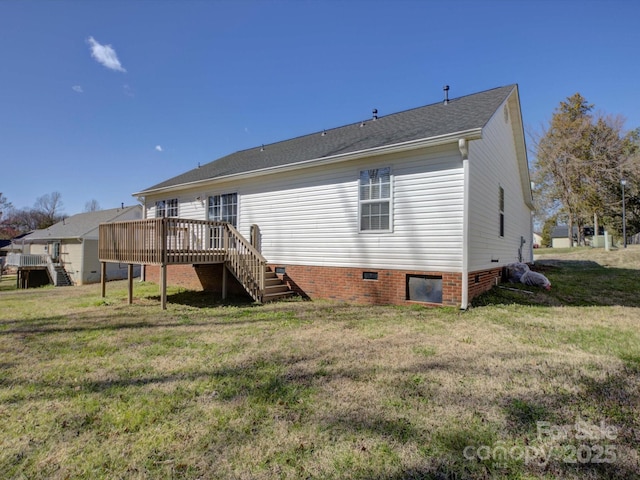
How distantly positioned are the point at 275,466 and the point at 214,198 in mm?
10110

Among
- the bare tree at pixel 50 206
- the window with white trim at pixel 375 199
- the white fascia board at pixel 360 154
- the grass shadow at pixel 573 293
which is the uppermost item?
the bare tree at pixel 50 206

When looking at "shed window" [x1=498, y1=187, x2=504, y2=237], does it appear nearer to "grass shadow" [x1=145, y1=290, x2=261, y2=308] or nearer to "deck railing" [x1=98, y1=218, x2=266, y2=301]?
"deck railing" [x1=98, y1=218, x2=266, y2=301]

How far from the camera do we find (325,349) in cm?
443

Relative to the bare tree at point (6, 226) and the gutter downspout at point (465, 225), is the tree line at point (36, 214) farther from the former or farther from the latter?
the gutter downspout at point (465, 225)

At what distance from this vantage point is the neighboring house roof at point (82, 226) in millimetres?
24575

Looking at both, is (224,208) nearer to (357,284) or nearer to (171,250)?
(171,250)

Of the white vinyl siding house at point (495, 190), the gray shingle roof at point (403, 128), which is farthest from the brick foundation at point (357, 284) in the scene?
the gray shingle roof at point (403, 128)

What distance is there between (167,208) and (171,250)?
5744 millimetres

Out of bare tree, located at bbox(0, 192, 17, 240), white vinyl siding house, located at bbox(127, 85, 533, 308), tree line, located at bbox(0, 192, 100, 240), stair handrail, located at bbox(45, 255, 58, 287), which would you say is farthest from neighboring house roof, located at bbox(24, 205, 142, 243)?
tree line, located at bbox(0, 192, 100, 240)

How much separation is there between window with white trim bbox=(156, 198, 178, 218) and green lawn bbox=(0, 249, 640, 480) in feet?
22.8

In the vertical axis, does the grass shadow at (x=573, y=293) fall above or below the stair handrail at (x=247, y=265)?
below

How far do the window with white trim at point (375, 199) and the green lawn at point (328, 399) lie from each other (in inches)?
99.0

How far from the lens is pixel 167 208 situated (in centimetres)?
1259

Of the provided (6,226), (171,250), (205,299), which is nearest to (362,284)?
(205,299)
